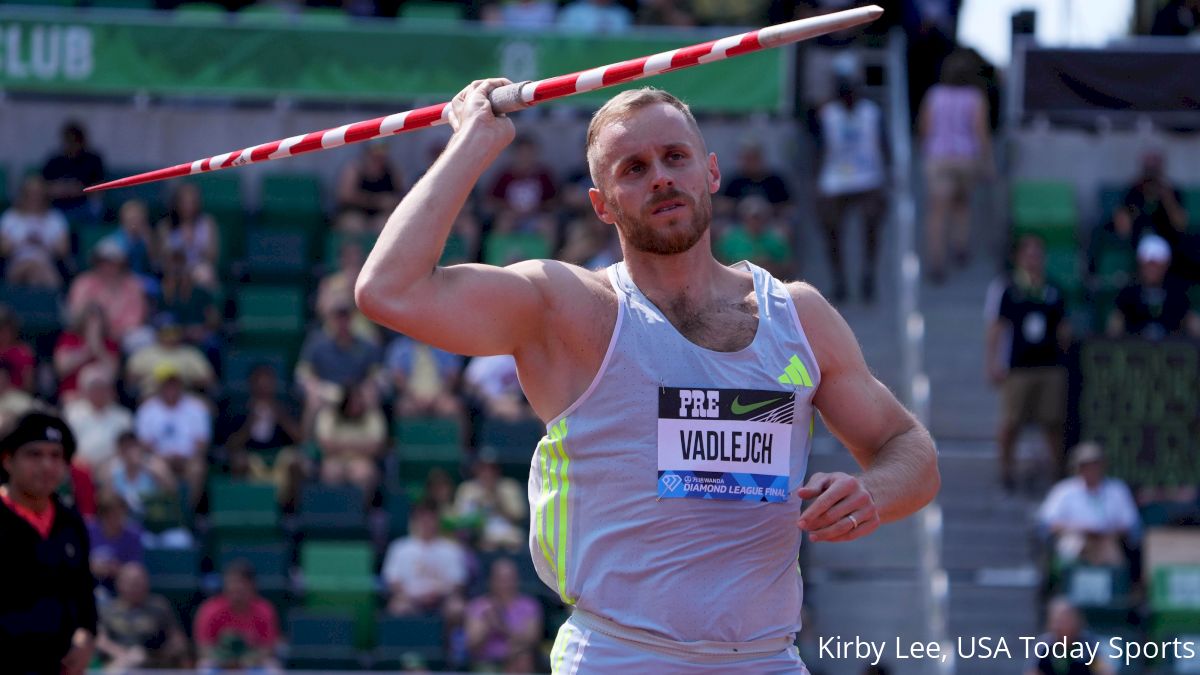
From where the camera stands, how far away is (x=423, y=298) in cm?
411

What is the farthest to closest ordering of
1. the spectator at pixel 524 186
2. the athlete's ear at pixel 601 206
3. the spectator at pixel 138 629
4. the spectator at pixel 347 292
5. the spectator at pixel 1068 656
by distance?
the spectator at pixel 524 186 → the spectator at pixel 347 292 → the spectator at pixel 138 629 → the spectator at pixel 1068 656 → the athlete's ear at pixel 601 206

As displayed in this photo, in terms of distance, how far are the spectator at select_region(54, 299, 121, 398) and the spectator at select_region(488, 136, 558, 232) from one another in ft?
12.1

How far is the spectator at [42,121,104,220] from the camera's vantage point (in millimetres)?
16578

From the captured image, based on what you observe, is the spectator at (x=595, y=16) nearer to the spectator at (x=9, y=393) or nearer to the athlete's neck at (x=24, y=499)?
the spectator at (x=9, y=393)

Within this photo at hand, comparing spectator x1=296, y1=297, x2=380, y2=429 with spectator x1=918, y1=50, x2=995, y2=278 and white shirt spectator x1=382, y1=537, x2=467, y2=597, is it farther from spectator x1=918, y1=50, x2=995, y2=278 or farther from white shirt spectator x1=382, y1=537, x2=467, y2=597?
spectator x1=918, y1=50, x2=995, y2=278

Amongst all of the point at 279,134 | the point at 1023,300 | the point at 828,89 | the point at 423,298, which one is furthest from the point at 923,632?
the point at 423,298

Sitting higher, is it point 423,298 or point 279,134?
point 279,134

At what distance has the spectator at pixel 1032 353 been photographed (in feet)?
47.3

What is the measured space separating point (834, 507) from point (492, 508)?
30.6 feet

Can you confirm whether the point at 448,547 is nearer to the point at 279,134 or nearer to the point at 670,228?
the point at 279,134

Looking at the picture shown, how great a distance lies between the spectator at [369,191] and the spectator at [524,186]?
0.89m

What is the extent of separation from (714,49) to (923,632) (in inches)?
375

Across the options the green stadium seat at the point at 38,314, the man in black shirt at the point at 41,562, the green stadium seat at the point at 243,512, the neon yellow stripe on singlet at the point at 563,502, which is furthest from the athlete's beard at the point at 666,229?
the green stadium seat at the point at 38,314

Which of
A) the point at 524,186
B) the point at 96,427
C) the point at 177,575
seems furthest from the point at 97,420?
the point at 524,186
